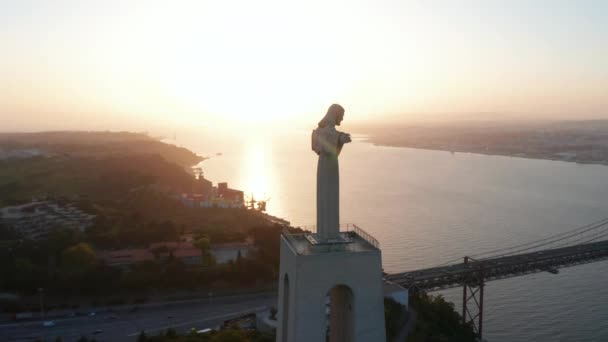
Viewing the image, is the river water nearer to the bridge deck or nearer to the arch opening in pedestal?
the bridge deck

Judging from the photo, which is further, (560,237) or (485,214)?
(485,214)

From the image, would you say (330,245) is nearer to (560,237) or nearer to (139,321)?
(139,321)

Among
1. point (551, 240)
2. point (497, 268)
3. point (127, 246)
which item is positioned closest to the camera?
point (497, 268)

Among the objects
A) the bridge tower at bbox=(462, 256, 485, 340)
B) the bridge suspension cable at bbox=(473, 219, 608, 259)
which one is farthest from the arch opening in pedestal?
the bridge suspension cable at bbox=(473, 219, 608, 259)

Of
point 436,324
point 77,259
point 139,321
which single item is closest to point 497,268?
point 436,324

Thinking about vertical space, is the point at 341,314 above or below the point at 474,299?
above

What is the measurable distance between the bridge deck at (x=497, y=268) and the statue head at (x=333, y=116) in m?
6.12

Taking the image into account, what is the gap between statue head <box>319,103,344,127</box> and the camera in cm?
342

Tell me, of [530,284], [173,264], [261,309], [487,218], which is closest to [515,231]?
[487,218]

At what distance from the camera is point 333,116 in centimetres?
342

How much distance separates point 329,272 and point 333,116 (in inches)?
44.6

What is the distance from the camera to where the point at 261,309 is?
9094 mm

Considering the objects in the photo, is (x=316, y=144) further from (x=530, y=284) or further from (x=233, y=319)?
(x=530, y=284)

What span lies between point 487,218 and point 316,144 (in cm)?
1482
